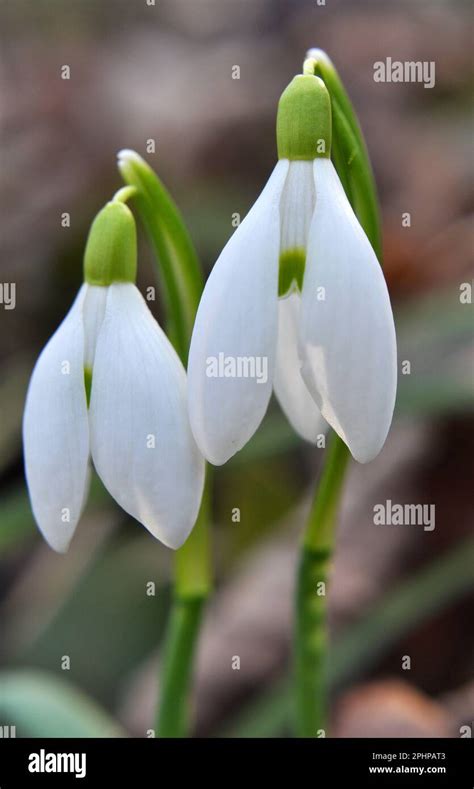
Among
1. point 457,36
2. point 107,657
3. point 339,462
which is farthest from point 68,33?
point 339,462

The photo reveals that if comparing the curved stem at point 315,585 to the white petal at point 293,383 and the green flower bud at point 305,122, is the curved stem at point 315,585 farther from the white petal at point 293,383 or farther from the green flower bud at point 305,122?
the green flower bud at point 305,122

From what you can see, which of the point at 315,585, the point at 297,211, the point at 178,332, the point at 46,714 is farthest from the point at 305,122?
the point at 46,714

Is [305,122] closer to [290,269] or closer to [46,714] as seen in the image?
[290,269]

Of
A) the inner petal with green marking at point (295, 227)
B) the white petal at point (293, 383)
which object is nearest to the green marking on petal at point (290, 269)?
the inner petal with green marking at point (295, 227)

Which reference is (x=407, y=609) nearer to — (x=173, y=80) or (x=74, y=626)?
(x=74, y=626)

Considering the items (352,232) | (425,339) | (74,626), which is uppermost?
(425,339)
